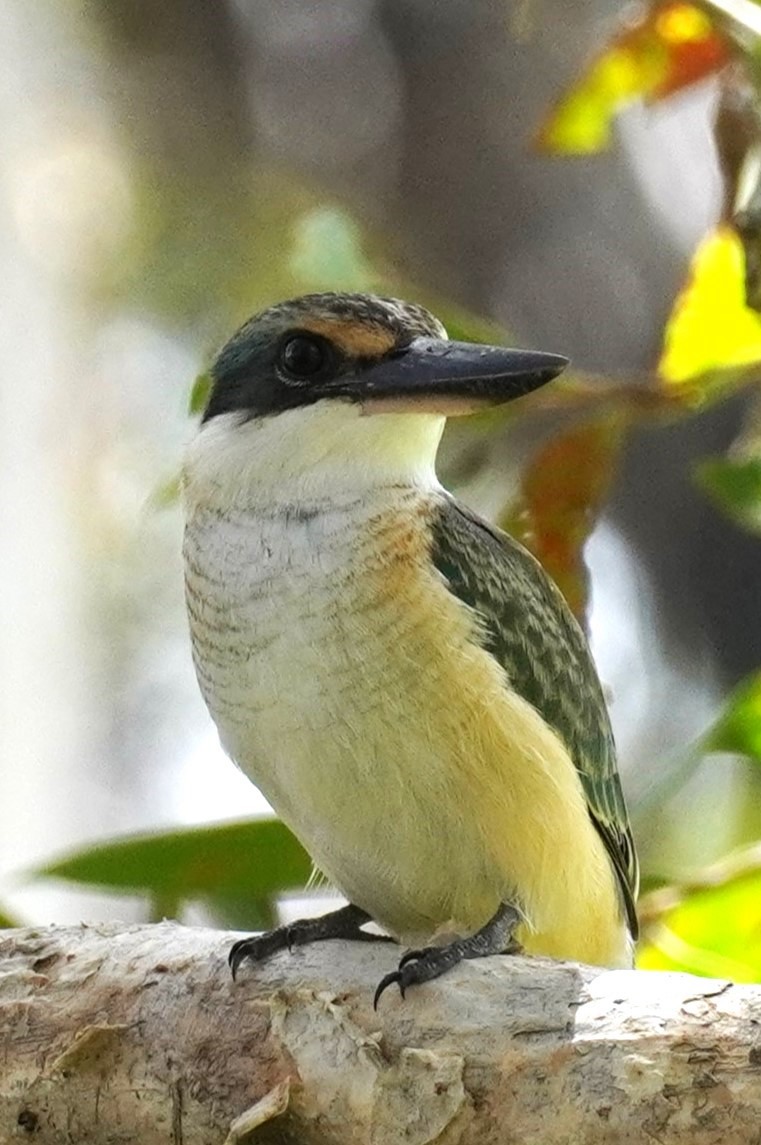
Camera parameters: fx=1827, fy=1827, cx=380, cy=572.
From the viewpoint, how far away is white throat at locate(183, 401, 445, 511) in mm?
2471

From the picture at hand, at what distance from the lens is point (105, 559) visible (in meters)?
5.52

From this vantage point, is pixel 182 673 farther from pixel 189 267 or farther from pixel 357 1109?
pixel 357 1109

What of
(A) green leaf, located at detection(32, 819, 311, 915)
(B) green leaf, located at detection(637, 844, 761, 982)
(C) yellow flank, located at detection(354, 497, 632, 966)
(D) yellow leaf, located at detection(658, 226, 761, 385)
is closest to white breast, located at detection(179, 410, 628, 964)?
(C) yellow flank, located at detection(354, 497, 632, 966)

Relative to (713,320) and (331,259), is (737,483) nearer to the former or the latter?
(713,320)

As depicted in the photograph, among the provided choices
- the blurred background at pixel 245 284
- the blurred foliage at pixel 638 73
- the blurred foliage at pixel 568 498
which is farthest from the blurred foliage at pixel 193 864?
the blurred background at pixel 245 284

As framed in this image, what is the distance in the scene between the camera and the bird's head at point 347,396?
2406 millimetres

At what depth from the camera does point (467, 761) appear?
A: 2318 millimetres

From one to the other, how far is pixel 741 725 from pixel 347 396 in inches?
27.9

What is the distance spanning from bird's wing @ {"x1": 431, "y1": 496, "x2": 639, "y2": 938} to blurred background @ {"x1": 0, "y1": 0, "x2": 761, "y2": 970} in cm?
162

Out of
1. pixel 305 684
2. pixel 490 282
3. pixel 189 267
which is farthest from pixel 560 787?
pixel 189 267

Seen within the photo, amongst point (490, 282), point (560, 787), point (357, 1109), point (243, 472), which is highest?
point (490, 282)

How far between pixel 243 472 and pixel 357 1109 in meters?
0.96

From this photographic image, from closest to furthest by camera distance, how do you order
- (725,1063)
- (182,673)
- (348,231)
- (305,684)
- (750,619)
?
(725,1063), (305,684), (348,231), (750,619), (182,673)

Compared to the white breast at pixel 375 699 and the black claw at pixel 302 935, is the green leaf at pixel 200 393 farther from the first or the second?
the black claw at pixel 302 935
